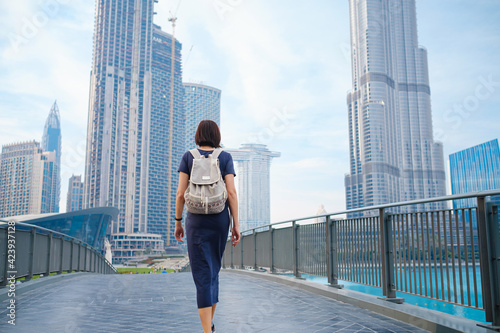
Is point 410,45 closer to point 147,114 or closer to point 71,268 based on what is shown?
point 147,114

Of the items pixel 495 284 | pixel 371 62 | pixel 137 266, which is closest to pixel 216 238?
pixel 495 284

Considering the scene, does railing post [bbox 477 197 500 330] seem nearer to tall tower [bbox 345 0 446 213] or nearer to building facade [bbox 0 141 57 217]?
building facade [bbox 0 141 57 217]

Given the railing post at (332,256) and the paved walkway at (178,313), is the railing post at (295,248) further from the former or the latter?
the railing post at (332,256)

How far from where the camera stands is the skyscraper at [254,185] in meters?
166

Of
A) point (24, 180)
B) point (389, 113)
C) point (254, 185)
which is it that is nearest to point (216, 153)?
point (24, 180)

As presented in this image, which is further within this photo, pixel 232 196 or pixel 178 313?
pixel 178 313

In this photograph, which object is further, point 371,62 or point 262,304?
point 371,62

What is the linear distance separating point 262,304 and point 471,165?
610 ft

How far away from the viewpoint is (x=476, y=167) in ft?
543

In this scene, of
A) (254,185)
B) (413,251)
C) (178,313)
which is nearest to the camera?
(413,251)

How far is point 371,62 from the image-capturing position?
167500mm

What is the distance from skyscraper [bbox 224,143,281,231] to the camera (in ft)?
543

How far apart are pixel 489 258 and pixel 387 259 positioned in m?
1.72

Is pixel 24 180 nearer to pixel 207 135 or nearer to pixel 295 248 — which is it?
pixel 295 248
